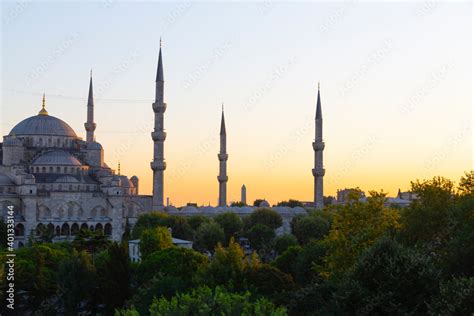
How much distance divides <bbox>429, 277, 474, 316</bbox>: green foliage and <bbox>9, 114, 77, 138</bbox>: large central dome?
57543 mm

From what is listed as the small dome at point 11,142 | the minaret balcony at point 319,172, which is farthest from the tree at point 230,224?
the small dome at point 11,142

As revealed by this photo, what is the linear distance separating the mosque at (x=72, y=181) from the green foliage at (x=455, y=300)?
4085 centimetres

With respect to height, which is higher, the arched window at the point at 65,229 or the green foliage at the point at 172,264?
Result: the arched window at the point at 65,229

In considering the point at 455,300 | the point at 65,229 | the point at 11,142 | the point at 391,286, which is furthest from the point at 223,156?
the point at 455,300

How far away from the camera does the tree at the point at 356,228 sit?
984 inches

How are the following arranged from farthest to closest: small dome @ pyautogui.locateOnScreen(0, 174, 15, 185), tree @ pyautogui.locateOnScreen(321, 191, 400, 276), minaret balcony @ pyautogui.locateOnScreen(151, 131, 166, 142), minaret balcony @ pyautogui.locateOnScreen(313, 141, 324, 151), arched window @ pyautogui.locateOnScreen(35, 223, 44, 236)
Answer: minaret balcony @ pyautogui.locateOnScreen(313, 141, 324, 151)
minaret balcony @ pyautogui.locateOnScreen(151, 131, 166, 142)
small dome @ pyautogui.locateOnScreen(0, 174, 15, 185)
arched window @ pyautogui.locateOnScreen(35, 223, 44, 236)
tree @ pyautogui.locateOnScreen(321, 191, 400, 276)

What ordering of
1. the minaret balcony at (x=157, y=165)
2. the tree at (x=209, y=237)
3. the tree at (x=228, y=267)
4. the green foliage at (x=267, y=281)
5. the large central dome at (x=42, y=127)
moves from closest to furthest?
the green foliage at (x=267, y=281) < the tree at (x=228, y=267) < the tree at (x=209, y=237) < the minaret balcony at (x=157, y=165) < the large central dome at (x=42, y=127)

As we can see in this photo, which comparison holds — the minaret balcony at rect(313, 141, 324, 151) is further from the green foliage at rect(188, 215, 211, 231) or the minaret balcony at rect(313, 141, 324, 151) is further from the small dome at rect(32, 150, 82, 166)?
the small dome at rect(32, 150, 82, 166)

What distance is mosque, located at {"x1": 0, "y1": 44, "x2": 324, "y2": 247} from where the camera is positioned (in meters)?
61.7

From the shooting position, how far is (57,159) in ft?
220

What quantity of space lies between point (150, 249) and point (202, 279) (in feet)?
36.4

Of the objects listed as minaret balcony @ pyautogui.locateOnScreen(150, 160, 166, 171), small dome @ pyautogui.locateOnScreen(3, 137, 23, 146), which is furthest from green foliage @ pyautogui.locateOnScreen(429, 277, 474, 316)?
small dome @ pyautogui.locateOnScreen(3, 137, 23, 146)

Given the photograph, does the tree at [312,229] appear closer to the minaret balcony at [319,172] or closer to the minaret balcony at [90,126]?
the minaret balcony at [319,172]

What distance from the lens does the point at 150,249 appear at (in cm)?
3941
